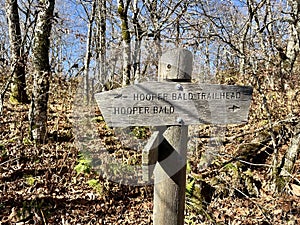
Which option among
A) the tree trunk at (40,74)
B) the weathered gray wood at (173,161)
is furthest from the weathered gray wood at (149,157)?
the tree trunk at (40,74)

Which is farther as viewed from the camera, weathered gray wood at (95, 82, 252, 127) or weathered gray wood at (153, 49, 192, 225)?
weathered gray wood at (153, 49, 192, 225)

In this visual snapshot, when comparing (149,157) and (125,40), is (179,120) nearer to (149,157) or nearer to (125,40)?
(149,157)

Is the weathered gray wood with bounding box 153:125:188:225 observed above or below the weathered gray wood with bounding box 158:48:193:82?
below

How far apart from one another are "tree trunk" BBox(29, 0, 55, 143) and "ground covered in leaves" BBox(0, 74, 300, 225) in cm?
36

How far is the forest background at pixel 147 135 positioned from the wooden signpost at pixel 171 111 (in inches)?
71.6

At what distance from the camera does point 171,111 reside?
6.28 ft

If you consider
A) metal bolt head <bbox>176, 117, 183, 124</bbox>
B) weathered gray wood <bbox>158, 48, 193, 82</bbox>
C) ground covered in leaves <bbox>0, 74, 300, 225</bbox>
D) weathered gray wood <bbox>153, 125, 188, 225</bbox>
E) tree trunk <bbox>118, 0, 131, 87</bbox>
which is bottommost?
ground covered in leaves <bbox>0, 74, 300, 225</bbox>

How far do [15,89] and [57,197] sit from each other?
5.62 meters

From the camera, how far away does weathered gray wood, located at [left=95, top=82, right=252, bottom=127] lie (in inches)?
72.6

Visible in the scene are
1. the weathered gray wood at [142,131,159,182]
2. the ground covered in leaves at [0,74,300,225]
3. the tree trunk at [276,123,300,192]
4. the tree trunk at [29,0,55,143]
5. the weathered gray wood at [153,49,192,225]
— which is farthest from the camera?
the tree trunk at [29,0,55,143]

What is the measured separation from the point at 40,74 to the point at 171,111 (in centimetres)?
449

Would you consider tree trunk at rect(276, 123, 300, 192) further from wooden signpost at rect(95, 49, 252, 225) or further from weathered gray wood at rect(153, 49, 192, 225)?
weathered gray wood at rect(153, 49, 192, 225)

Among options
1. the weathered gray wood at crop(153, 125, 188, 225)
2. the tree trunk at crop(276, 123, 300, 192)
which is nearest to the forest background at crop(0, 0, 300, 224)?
the tree trunk at crop(276, 123, 300, 192)

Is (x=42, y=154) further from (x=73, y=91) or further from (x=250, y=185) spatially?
(x=250, y=185)
